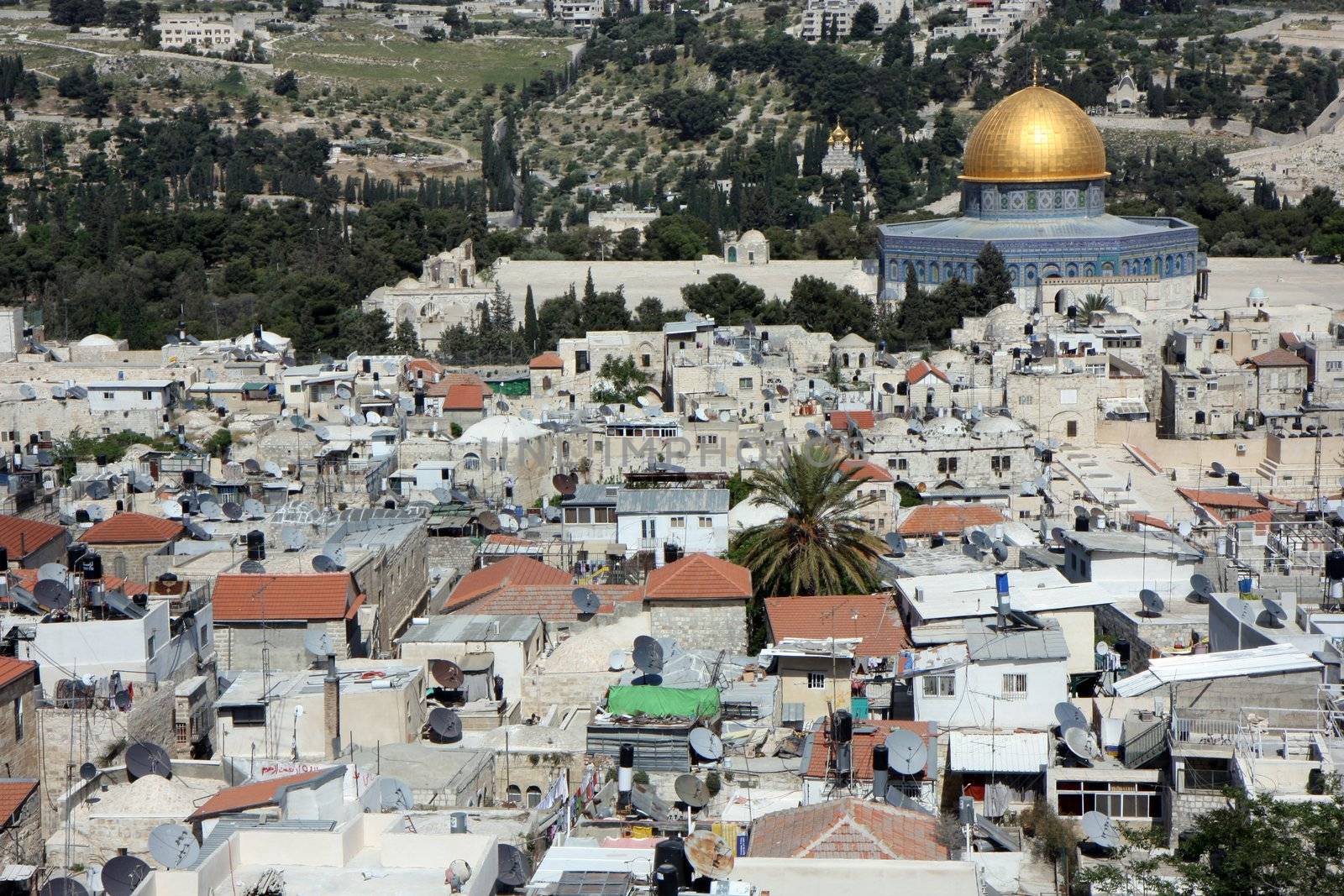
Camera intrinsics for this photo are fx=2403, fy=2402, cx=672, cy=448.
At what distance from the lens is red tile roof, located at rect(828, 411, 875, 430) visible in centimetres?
3338

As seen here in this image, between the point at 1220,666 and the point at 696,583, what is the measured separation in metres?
6.05

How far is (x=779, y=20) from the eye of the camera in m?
107

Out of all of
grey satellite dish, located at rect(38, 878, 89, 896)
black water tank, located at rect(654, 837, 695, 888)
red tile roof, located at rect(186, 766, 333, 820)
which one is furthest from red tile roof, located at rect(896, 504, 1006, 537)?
black water tank, located at rect(654, 837, 695, 888)

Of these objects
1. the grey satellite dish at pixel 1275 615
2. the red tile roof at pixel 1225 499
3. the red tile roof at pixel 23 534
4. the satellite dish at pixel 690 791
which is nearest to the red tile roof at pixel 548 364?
the red tile roof at pixel 1225 499

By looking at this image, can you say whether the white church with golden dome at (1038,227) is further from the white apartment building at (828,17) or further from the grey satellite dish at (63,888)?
the white apartment building at (828,17)

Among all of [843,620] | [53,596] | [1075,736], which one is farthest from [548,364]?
[1075,736]

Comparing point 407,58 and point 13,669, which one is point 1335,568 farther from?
point 407,58

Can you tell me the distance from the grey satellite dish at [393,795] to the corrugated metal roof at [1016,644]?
485cm

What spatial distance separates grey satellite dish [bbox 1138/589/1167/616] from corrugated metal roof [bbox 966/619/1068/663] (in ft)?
5.74

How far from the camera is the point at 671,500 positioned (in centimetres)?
2722

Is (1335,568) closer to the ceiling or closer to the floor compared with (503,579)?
closer to the ceiling

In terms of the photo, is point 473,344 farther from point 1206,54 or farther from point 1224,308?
point 1206,54

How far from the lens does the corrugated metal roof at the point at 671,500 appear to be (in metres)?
26.8

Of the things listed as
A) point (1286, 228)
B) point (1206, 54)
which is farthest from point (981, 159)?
point (1206, 54)
